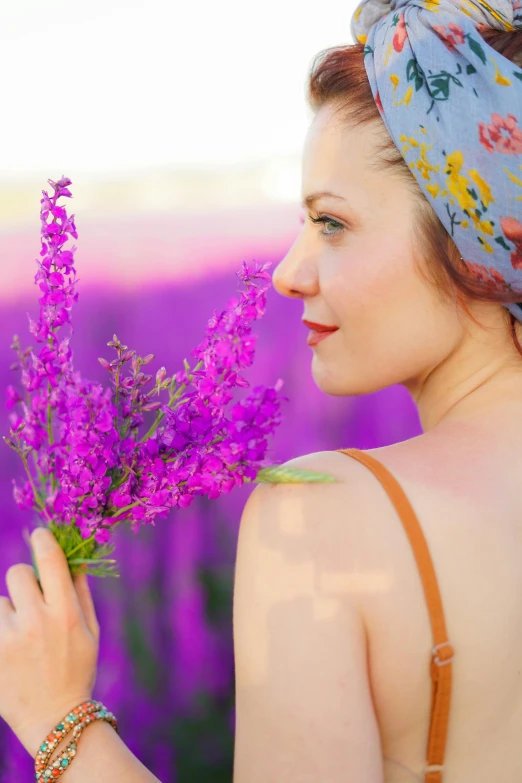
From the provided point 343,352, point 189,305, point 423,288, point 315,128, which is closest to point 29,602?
point 343,352

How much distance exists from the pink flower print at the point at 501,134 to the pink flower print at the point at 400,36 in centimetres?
22

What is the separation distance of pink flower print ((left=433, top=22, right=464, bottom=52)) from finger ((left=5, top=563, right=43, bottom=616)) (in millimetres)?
1033

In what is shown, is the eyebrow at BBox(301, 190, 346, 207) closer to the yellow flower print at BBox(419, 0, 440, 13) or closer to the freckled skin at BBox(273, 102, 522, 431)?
the freckled skin at BBox(273, 102, 522, 431)

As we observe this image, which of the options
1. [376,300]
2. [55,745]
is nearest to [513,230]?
[376,300]

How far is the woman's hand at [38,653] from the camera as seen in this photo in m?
1.16

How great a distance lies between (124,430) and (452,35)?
842 mm

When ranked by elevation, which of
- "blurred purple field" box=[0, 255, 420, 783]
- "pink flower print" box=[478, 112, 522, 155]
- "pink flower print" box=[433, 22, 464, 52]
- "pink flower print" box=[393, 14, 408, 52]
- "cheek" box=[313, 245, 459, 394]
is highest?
"pink flower print" box=[393, 14, 408, 52]

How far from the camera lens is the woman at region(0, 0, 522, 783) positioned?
1.13m

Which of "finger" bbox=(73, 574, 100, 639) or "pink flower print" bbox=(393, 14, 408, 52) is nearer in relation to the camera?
"finger" bbox=(73, 574, 100, 639)

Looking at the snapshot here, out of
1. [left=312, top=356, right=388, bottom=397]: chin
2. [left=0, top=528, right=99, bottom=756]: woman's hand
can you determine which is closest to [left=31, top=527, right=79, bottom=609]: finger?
[left=0, top=528, right=99, bottom=756]: woman's hand

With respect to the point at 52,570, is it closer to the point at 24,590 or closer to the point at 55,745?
the point at 24,590

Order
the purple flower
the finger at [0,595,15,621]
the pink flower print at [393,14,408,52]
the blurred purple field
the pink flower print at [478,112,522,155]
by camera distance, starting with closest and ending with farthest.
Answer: the purple flower < the finger at [0,595,15,621] < the pink flower print at [478,112,522,155] < the pink flower print at [393,14,408,52] < the blurred purple field

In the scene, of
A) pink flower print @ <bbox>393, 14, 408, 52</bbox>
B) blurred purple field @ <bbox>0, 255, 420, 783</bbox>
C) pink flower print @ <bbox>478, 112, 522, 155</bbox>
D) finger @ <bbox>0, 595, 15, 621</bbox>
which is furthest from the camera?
blurred purple field @ <bbox>0, 255, 420, 783</bbox>

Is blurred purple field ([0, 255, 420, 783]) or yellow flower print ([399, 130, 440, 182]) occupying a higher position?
yellow flower print ([399, 130, 440, 182])
